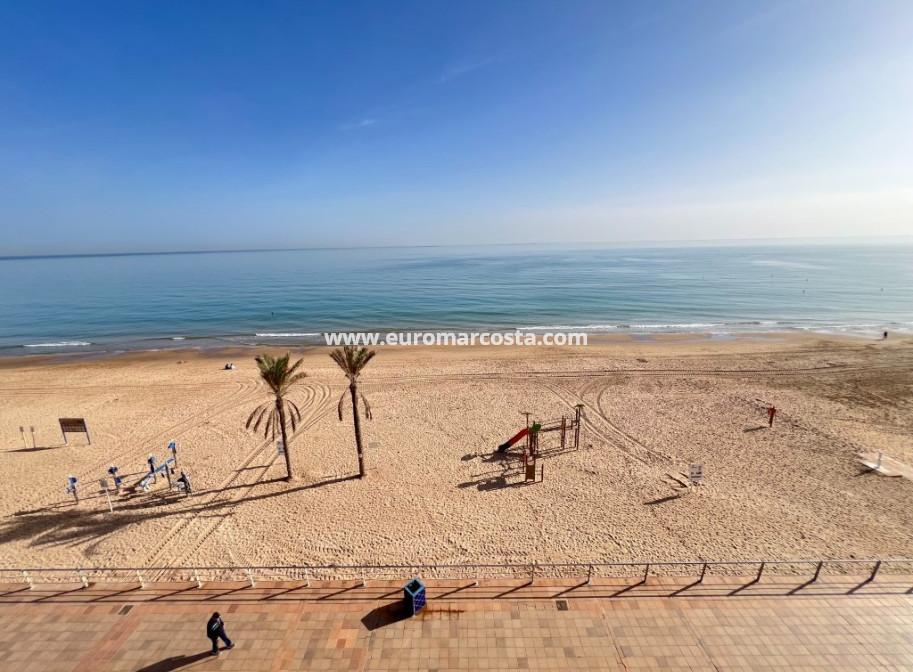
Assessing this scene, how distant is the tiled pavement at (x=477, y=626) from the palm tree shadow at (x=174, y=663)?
2 cm

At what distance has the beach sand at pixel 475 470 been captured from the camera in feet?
42.3

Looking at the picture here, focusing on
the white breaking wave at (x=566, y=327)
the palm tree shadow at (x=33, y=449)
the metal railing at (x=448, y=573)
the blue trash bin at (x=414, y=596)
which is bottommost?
the metal railing at (x=448, y=573)

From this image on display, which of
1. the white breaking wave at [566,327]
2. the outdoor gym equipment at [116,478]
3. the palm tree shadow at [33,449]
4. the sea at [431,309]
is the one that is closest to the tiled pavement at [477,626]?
the outdoor gym equipment at [116,478]

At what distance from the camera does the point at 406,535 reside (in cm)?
1334

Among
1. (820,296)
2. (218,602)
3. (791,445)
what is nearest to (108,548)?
(218,602)

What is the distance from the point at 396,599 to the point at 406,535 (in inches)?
121

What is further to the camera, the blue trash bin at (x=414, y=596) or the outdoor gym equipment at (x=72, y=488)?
the outdoor gym equipment at (x=72, y=488)

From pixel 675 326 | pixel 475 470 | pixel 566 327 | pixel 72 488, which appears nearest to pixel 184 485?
pixel 72 488

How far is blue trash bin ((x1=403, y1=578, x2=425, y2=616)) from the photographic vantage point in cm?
958

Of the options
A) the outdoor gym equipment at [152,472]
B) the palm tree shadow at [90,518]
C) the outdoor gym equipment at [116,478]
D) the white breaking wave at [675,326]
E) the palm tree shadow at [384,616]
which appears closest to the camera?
the palm tree shadow at [384,616]

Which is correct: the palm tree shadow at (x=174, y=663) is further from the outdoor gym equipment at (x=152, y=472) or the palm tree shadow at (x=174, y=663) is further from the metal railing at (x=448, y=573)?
the outdoor gym equipment at (x=152, y=472)

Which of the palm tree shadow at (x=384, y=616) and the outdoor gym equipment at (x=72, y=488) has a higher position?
the outdoor gym equipment at (x=72, y=488)

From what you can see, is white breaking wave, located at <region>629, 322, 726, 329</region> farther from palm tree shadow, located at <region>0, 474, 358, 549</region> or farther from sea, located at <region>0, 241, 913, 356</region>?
palm tree shadow, located at <region>0, 474, 358, 549</region>

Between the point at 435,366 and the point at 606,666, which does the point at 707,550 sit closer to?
the point at 606,666
